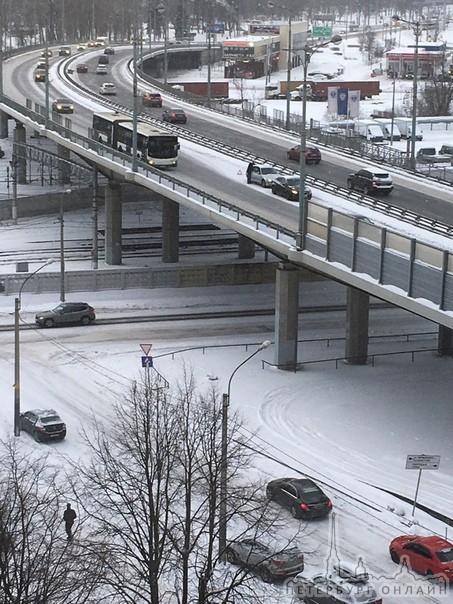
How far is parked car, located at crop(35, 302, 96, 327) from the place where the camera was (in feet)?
162

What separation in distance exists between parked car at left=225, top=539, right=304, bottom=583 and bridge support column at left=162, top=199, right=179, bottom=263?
34405 mm

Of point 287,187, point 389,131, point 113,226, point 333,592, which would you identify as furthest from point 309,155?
point 389,131

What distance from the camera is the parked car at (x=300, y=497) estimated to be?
3095cm

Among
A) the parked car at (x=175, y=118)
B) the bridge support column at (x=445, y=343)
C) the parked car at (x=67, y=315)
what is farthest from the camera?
the parked car at (x=175, y=118)

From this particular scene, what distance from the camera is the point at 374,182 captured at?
1916 inches

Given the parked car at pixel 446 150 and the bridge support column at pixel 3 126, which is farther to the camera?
the parked car at pixel 446 150

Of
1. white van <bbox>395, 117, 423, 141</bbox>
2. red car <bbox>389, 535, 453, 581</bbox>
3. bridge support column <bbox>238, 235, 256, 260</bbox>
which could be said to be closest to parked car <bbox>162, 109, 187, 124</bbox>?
bridge support column <bbox>238, 235, 256, 260</bbox>

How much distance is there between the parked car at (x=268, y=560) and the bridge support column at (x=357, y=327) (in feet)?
58.5

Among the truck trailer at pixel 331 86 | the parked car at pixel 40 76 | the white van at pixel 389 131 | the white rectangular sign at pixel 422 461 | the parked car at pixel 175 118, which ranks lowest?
the truck trailer at pixel 331 86

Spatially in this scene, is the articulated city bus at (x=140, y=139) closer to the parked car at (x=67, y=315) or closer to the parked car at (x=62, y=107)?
A: the parked car at (x=67, y=315)

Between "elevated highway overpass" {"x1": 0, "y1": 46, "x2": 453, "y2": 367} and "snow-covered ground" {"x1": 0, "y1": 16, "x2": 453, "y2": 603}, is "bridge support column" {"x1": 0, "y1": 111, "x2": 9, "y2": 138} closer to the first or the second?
"elevated highway overpass" {"x1": 0, "y1": 46, "x2": 453, "y2": 367}

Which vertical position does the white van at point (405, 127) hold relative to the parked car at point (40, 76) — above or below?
below

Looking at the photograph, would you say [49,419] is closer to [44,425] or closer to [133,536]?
[44,425]

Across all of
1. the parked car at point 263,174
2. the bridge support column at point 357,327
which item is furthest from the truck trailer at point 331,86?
the bridge support column at point 357,327
